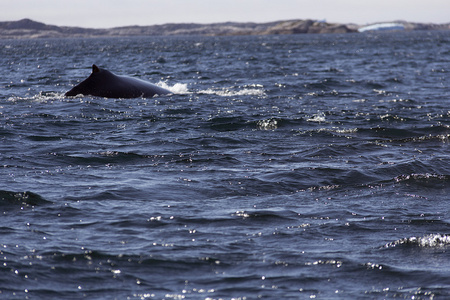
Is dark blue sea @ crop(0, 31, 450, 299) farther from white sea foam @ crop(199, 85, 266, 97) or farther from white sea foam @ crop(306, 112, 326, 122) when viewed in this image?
white sea foam @ crop(199, 85, 266, 97)

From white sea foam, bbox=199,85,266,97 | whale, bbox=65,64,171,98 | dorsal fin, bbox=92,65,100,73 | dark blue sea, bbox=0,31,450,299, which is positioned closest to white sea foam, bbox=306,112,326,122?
dark blue sea, bbox=0,31,450,299

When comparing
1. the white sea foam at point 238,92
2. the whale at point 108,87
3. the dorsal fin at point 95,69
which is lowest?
the white sea foam at point 238,92

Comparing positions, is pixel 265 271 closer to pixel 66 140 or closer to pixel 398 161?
pixel 398 161

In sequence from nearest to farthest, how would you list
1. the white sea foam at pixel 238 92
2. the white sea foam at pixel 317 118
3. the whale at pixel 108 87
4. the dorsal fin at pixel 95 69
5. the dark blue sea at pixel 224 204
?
the dark blue sea at pixel 224 204
the white sea foam at pixel 317 118
the dorsal fin at pixel 95 69
the whale at pixel 108 87
the white sea foam at pixel 238 92

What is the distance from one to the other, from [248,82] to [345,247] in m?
21.1

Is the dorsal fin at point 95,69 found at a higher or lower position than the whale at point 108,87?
higher

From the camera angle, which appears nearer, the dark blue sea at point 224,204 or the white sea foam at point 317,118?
the dark blue sea at point 224,204

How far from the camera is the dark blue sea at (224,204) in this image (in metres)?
5.90

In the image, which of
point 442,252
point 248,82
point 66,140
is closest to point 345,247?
point 442,252

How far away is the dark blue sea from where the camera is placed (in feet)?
19.4

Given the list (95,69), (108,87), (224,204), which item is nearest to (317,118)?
(95,69)

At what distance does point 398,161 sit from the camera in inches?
441

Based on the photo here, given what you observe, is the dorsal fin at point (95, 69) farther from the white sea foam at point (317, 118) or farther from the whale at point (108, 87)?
the white sea foam at point (317, 118)

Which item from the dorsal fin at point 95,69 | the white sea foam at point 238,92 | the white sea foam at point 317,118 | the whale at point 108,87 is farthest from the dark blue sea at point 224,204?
the white sea foam at point 238,92
